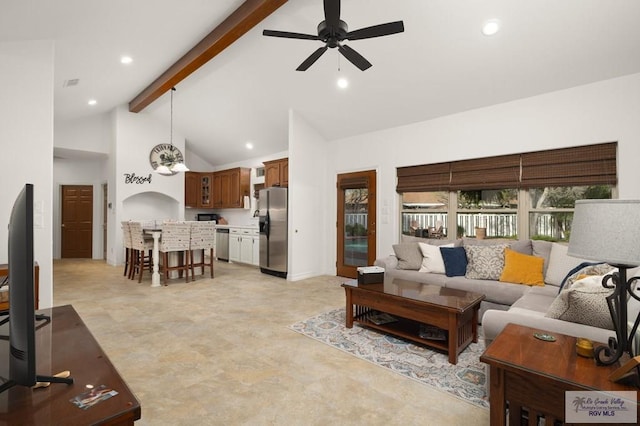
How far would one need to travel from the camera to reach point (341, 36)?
270 cm

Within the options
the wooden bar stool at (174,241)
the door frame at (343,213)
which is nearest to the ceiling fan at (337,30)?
the door frame at (343,213)

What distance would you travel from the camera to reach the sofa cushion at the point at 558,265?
3.33 metres

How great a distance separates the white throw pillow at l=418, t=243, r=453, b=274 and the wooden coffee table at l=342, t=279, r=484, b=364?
74 centimetres

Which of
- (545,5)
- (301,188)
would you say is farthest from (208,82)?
(545,5)

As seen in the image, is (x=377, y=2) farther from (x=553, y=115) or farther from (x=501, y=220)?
(x=501, y=220)

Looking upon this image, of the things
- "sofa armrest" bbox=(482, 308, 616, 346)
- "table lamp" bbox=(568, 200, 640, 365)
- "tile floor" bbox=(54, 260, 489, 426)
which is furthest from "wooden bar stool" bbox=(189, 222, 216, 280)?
"table lamp" bbox=(568, 200, 640, 365)

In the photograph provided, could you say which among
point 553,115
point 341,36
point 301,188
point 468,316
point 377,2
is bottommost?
point 468,316

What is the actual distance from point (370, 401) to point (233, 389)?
0.91m

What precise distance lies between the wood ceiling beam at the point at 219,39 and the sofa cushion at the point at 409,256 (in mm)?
3181

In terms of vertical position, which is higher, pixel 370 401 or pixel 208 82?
pixel 208 82

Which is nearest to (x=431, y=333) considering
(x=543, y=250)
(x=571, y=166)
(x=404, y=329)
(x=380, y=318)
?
(x=404, y=329)

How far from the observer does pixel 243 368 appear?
2.48m

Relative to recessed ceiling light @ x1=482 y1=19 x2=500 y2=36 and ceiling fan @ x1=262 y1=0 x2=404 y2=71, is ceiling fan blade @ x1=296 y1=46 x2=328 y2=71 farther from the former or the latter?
recessed ceiling light @ x1=482 y1=19 x2=500 y2=36

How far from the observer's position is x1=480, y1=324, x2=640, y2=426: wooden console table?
122 centimetres
